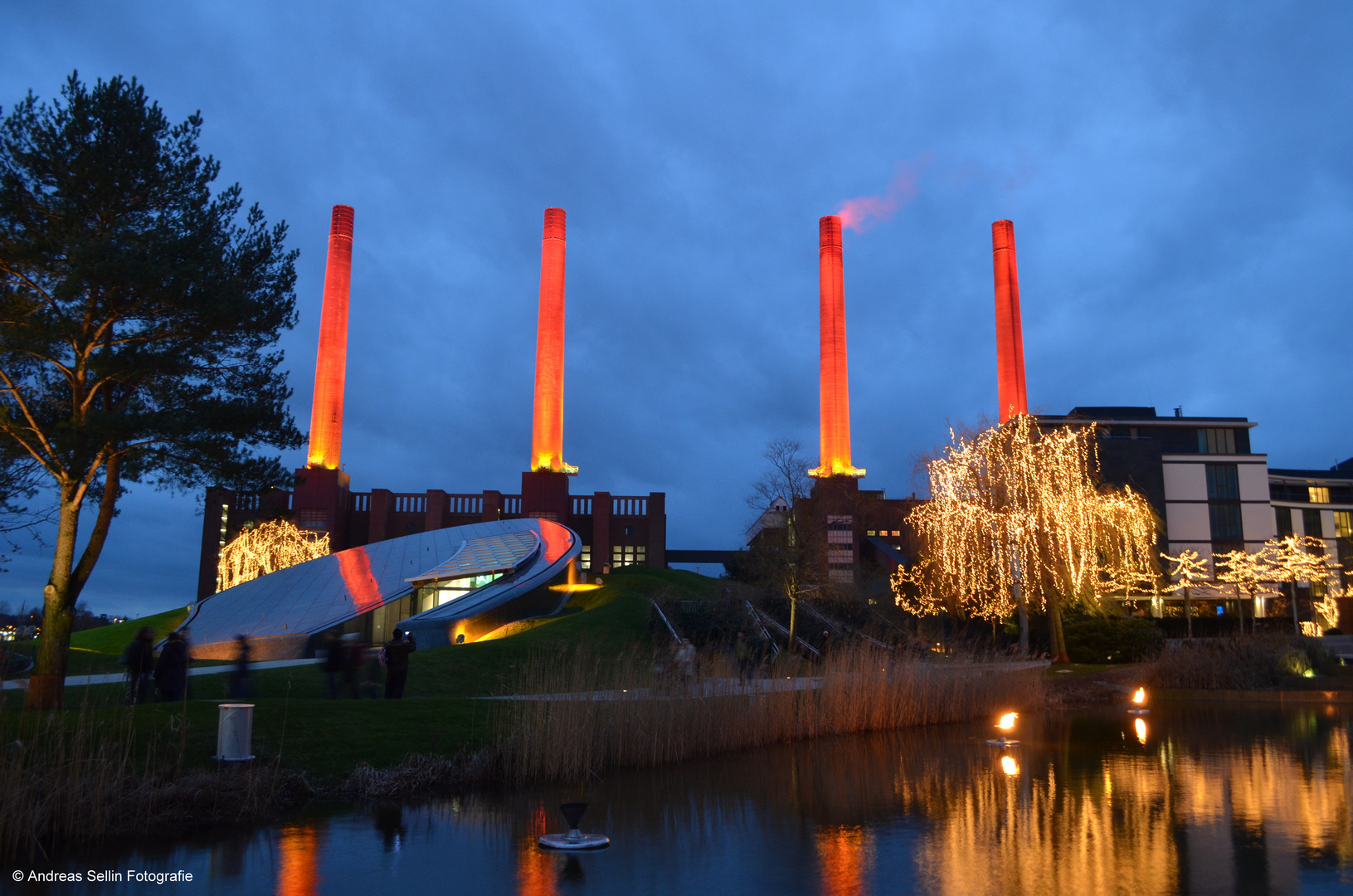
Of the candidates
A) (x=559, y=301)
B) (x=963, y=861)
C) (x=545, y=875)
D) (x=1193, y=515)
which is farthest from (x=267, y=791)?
(x=1193, y=515)

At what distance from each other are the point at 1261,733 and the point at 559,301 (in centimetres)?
4821

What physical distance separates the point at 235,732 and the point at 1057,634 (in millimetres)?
24338

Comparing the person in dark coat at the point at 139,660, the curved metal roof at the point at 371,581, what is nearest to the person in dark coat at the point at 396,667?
the person in dark coat at the point at 139,660

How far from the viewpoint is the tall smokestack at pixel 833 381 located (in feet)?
187

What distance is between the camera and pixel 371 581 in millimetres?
30531

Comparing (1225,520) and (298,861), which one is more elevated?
(1225,520)

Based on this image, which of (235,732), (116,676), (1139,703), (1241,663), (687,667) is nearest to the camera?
(235,732)

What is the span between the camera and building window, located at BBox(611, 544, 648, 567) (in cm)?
5944

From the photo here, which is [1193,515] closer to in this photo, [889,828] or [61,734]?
[889,828]

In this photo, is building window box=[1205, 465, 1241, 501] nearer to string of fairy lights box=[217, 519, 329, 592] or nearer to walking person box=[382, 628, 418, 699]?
string of fairy lights box=[217, 519, 329, 592]

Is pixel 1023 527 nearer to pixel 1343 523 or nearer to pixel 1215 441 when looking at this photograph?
pixel 1215 441

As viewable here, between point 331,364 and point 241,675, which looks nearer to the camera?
point 241,675

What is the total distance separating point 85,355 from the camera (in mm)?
13797

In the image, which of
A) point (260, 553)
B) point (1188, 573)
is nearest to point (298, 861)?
point (260, 553)
